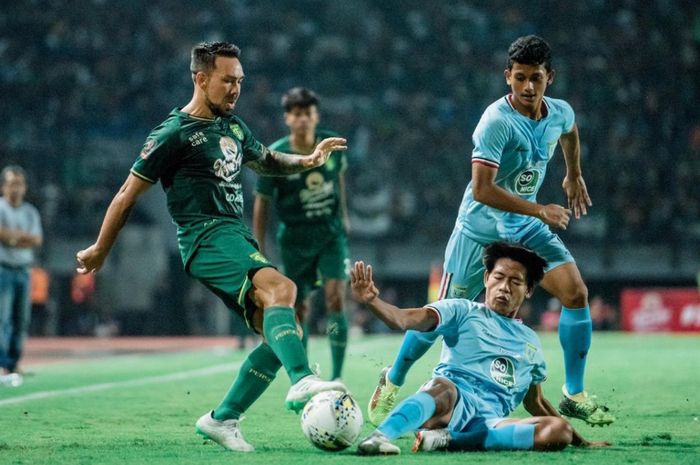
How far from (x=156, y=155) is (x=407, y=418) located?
5.72 ft

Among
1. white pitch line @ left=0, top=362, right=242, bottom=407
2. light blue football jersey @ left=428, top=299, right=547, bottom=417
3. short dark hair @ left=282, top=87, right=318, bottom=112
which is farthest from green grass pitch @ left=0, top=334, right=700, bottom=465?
short dark hair @ left=282, top=87, right=318, bottom=112

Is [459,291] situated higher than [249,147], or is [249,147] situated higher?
[249,147]

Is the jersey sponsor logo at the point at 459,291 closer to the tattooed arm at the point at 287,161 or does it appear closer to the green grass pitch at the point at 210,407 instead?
the green grass pitch at the point at 210,407

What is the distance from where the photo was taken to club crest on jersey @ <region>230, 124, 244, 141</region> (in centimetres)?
584

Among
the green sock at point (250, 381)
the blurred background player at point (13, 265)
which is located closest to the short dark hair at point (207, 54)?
the green sock at point (250, 381)

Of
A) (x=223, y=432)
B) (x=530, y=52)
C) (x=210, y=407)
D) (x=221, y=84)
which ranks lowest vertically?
(x=210, y=407)

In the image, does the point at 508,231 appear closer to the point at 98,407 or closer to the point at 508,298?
the point at 508,298

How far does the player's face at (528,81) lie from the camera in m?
6.39

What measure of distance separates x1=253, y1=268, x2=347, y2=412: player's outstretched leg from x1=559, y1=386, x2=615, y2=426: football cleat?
6.08ft

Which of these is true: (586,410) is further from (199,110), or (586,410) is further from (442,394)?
(199,110)

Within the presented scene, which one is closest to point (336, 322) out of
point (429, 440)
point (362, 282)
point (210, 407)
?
point (210, 407)

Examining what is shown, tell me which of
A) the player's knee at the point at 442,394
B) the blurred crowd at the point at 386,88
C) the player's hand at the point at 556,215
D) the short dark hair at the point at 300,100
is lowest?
the player's knee at the point at 442,394

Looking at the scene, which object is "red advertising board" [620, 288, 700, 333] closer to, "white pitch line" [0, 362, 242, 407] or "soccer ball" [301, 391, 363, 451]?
"white pitch line" [0, 362, 242, 407]

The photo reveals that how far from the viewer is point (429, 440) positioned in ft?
17.3
